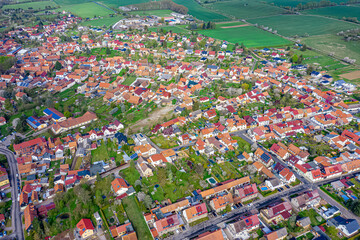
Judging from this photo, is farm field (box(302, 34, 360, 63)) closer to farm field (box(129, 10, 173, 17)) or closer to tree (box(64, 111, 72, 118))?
farm field (box(129, 10, 173, 17))

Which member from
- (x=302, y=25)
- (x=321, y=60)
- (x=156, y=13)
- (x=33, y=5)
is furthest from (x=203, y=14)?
(x=33, y=5)

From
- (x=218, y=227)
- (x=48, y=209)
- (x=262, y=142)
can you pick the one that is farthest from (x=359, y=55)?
(x=48, y=209)

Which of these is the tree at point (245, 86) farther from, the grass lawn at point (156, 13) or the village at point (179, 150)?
the grass lawn at point (156, 13)

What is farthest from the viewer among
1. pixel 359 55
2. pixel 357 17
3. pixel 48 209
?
pixel 357 17

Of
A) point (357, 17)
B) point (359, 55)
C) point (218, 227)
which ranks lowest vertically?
point (218, 227)

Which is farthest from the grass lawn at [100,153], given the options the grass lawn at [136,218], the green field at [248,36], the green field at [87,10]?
the green field at [87,10]

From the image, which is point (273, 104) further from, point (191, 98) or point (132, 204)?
point (132, 204)

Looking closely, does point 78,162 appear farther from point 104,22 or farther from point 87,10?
point 87,10
